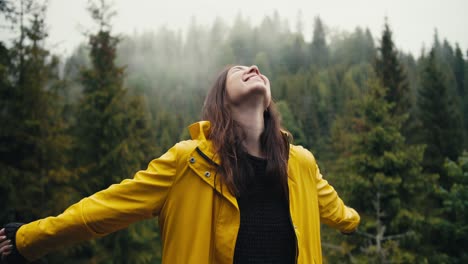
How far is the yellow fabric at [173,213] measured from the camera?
78.1 inches

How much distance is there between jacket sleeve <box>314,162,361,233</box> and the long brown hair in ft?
1.35

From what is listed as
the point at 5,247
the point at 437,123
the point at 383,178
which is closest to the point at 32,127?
the point at 5,247

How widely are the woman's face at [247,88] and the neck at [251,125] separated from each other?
0.07 metres

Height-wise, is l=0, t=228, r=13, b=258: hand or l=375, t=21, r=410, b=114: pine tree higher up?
l=375, t=21, r=410, b=114: pine tree

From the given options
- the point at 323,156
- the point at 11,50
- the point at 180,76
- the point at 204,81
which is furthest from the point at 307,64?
the point at 11,50

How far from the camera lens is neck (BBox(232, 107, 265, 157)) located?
2453 mm

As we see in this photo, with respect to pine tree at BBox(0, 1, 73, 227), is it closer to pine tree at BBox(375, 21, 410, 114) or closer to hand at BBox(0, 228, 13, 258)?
hand at BBox(0, 228, 13, 258)

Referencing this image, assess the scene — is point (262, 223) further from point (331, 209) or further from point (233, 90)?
point (233, 90)

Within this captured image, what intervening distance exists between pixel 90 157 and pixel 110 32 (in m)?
6.05

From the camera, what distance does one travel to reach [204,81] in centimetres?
10206

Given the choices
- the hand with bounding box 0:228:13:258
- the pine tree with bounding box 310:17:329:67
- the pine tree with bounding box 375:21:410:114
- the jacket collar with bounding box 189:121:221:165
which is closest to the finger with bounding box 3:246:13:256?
the hand with bounding box 0:228:13:258

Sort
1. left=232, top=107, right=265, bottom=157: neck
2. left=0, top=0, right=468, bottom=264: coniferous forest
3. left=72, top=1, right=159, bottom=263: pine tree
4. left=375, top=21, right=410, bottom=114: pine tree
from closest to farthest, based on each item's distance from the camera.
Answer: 1. left=232, top=107, right=265, bottom=157: neck
2. left=0, top=0, right=468, bottom=264: coniferous forest
3. left=72, top=1, right=159, bottom=263: pine tree
4. left=375, top=21, right=410, bottom=114: pine tree

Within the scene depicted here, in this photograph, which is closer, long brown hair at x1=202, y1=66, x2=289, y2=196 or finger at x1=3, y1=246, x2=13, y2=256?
finger at x1=3, y1=246, x2=13, y2=256

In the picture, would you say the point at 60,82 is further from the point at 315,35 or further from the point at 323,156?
the point at 315,35
